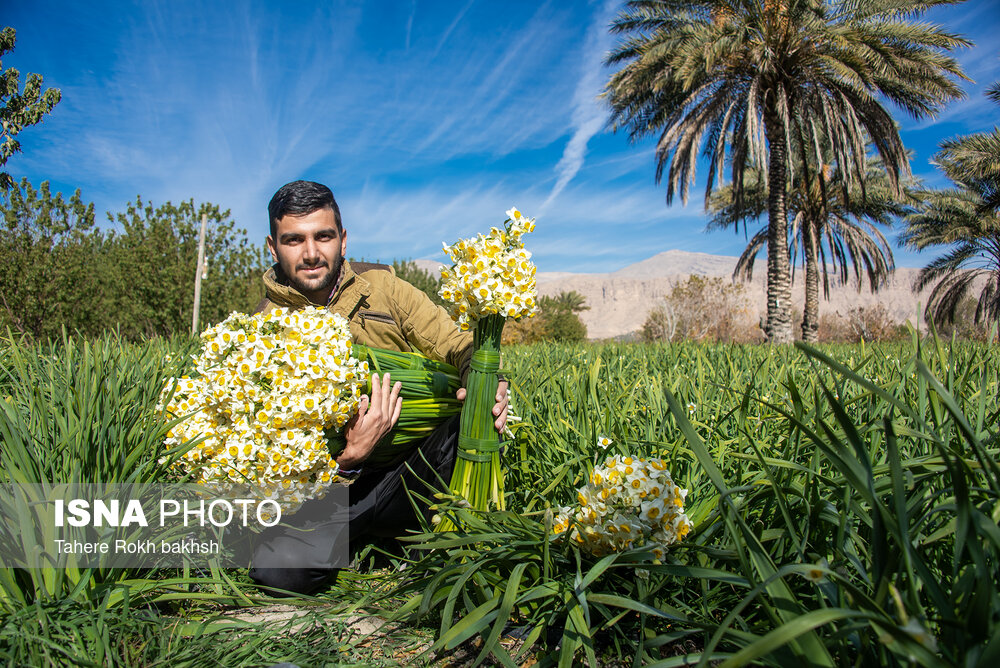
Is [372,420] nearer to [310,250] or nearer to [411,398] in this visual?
[411,398]

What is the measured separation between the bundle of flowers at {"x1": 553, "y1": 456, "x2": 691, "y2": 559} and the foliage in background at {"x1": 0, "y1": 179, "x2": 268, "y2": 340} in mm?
9458

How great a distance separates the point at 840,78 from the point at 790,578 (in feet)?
42.3

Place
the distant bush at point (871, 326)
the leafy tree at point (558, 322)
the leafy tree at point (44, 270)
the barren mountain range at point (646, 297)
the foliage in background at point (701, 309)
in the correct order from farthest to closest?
the barren mountain range at point (646, 297) → the distant bush at point (871, 326) → the foliage in background at point (701, 309) → the leafy tree at point (558, 322) → the leafy tree at point (44, 270)

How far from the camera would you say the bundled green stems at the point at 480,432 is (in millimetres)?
1653

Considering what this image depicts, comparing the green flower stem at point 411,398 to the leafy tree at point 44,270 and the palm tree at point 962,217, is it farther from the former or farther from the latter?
the palm tree at point 962,217

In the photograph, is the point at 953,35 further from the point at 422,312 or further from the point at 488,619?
the point at 488,619

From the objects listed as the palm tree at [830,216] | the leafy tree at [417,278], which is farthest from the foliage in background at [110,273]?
the palm tree at [830,216]

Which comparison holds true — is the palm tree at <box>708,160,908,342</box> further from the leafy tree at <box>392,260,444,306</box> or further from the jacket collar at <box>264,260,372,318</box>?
the jacket collar at <box>264,260,372,318</box>

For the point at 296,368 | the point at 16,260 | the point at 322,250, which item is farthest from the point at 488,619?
the point at 16,260

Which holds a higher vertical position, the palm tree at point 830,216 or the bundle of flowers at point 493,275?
the palm tree at point 830,216

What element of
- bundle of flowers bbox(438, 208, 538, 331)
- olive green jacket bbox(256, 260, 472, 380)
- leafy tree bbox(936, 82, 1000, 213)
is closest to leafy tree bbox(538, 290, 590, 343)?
leafy tree bbox(936, 82, 1000, 213)

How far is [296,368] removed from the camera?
5.01 feet

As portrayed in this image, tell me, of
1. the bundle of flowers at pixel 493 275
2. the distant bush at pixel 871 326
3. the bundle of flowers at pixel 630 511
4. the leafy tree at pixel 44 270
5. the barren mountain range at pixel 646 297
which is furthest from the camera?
the barren mountain range at pixel 646 297

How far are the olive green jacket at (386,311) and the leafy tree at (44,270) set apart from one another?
8345 mm
